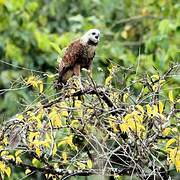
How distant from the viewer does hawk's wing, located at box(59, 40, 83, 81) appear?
385 centimetres

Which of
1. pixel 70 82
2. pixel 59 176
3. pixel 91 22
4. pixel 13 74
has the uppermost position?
pixel 91 22

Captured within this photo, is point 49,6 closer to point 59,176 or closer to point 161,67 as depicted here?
point 161,67

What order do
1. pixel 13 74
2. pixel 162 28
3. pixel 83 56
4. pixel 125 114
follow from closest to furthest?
pixel 125 114
pixel 83 56
pixel 162 28
pixel 13 74

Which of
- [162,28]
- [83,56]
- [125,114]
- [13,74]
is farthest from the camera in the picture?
[13,74]

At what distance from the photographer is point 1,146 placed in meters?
3.46

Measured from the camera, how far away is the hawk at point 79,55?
3857 millimetres

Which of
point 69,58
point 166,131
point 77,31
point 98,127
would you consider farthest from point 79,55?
point 77,31

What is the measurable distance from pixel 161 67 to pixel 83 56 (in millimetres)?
1505

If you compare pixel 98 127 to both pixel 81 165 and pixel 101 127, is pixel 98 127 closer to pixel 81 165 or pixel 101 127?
pixel 101 127

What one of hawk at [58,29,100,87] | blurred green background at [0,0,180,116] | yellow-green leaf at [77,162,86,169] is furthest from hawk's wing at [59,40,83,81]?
blurred green background at [0,0,180,116]

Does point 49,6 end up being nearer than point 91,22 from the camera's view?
No

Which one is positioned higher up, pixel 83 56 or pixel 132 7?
pixel 132 7

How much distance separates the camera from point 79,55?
12.8ft

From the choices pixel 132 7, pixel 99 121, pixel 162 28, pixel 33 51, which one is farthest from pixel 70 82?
pixel 132 7
